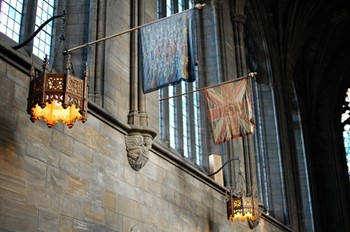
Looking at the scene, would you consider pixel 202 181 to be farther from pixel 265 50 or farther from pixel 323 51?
pixel 323 51

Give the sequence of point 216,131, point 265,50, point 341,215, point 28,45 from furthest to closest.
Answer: point 341,215, point 265,50, point 216,131, point 28,45

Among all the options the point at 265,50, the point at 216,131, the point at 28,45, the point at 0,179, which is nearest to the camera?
the point at 0,179

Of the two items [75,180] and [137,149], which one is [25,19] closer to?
[75,180]

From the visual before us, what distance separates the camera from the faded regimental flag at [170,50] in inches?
453

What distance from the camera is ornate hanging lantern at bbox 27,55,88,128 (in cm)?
953

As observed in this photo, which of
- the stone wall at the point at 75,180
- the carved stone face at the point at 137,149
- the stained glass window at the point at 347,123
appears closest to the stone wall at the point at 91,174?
the stone wall at the point at 75,180

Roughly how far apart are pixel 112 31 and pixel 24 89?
380 cm

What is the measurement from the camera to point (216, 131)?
50.3ft

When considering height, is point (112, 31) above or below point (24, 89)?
above

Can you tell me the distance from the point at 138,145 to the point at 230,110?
133 inches

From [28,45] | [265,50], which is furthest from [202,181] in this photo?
[265,50]

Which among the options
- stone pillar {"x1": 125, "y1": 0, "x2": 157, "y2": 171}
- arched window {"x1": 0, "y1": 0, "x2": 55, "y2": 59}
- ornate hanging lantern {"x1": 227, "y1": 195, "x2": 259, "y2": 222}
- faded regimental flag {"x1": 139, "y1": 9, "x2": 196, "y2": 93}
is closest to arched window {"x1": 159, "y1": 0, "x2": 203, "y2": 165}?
ornate hanging lantern {"x1": 227, "y1": 195, "x2": 259, "y2": 222}

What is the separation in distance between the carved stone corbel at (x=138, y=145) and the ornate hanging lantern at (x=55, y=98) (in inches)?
109

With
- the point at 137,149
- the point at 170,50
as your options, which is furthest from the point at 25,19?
the point at 137,149
